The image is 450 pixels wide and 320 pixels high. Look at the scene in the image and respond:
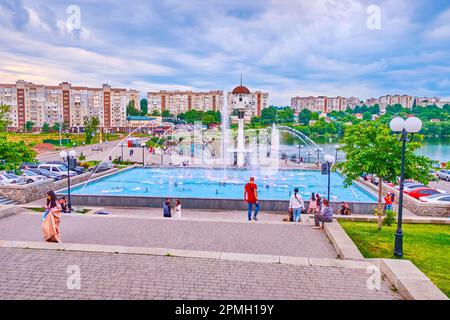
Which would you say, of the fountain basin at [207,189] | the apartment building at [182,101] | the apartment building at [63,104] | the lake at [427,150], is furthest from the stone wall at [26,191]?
the apartment building at [182,101]

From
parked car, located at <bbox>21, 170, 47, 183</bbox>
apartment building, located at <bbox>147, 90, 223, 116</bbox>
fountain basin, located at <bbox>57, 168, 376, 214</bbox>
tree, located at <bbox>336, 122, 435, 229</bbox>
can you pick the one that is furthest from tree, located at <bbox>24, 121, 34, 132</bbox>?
tree, located at <bbox>336, 122, 435, 229</bbox>

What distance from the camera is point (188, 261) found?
7965mm

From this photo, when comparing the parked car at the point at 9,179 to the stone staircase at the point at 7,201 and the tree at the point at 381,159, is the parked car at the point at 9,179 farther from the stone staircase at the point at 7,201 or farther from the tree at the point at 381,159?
the tree at the point at 381,159

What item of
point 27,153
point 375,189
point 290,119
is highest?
point 290,119

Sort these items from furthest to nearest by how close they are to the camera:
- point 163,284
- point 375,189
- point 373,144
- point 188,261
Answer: point 375,189
point 373,144
point 188,261
point 163,284

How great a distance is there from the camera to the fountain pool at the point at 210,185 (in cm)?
2269

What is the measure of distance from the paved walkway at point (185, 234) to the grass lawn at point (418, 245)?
1016 millimetres

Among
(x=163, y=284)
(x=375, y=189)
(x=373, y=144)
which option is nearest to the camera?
(x=163, y=284)

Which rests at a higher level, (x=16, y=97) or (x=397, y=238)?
(x=16, y=97)

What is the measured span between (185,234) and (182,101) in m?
147
